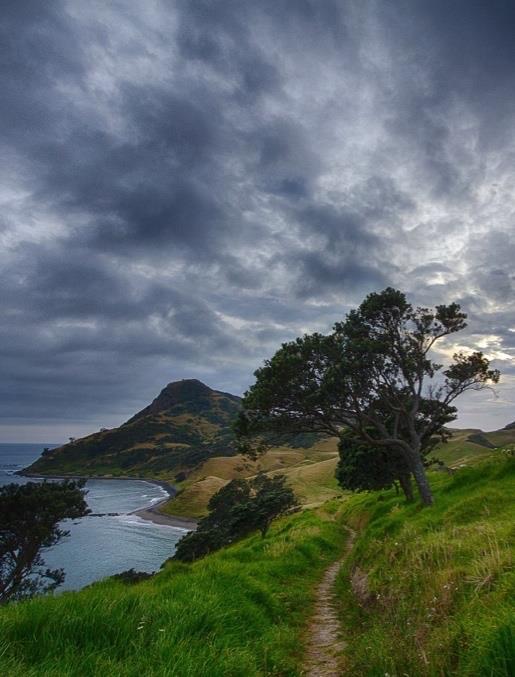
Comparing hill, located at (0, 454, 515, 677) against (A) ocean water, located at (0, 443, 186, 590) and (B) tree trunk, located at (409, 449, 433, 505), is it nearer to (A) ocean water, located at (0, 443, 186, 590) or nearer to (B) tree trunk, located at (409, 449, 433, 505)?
(B) tree trunk, located at (409, 449, 433, 505)

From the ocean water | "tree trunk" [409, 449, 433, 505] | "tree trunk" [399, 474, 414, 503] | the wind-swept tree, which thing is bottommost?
the ocean water

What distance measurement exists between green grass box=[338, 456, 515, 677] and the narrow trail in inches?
13.8

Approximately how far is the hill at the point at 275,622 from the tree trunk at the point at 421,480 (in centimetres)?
1141

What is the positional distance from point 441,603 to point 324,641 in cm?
407

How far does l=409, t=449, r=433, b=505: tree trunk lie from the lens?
24.5 meters

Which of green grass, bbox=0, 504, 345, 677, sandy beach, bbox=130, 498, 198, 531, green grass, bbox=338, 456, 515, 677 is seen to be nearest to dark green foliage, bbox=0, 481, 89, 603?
green grass, bbox=338, 456, 515, 677

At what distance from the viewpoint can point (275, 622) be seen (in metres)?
11.0

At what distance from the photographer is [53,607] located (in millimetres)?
6363

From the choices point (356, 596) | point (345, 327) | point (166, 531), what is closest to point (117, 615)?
point (356, 596)

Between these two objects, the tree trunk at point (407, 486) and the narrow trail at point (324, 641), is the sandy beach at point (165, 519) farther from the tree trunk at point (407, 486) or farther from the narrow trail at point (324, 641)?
the narrow trail at point (324, 641)

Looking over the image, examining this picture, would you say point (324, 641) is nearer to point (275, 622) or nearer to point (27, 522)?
point (275, 622)

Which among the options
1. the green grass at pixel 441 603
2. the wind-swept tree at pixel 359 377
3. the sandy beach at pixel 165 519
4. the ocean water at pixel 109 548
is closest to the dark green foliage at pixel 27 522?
the ocean water at pixel 109 548

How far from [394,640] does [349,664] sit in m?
1.73

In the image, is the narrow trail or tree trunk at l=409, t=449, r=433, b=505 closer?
the narrow trail
